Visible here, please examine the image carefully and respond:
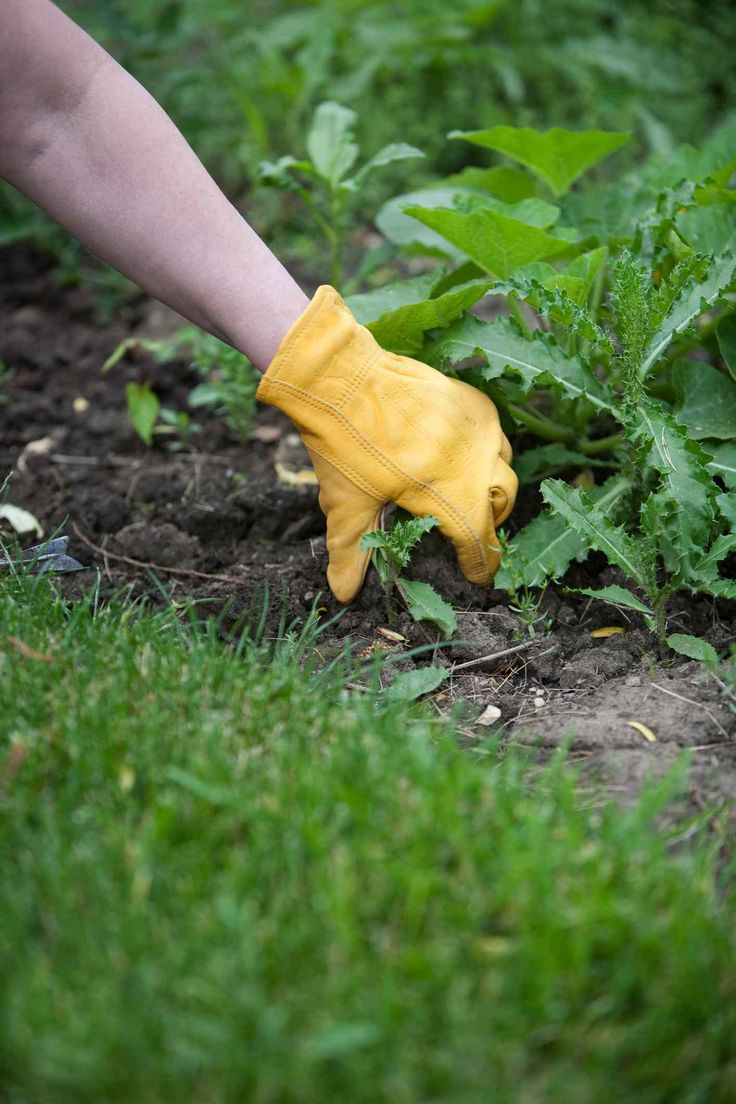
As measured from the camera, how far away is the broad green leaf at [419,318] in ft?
7.04

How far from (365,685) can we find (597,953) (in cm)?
82

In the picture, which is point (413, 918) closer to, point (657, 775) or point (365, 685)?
point (657, 775)

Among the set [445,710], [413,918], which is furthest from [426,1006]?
[445,710]

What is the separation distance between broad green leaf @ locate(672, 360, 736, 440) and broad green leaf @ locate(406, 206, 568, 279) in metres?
0.39

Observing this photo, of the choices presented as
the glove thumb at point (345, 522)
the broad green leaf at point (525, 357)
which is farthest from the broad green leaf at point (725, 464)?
the glove thumb at point (345, 522)

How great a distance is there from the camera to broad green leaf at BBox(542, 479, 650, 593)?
2.02 metres

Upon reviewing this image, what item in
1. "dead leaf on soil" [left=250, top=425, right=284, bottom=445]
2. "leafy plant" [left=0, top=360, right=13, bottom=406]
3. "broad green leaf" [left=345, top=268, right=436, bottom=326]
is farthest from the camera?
"leafy plant" [left=0, top=360, right=13, bottom=406]

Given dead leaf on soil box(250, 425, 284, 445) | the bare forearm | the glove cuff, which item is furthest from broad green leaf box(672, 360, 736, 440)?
dead leaf on soil box(250, 425, 284, 445)

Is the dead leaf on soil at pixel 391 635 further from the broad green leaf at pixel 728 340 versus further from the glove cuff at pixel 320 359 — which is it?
the broad green leaf at pixel 728 340

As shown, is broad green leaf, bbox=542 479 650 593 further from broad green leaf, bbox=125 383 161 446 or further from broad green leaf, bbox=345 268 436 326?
broad green leaf, bbox=125 383 161 446

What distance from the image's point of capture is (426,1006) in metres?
1.20

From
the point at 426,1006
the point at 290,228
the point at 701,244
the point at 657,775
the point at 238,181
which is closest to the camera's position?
the point at 426,1006

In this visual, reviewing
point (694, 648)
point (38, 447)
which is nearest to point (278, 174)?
point (38, 447)

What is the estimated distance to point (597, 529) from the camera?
206 cm
